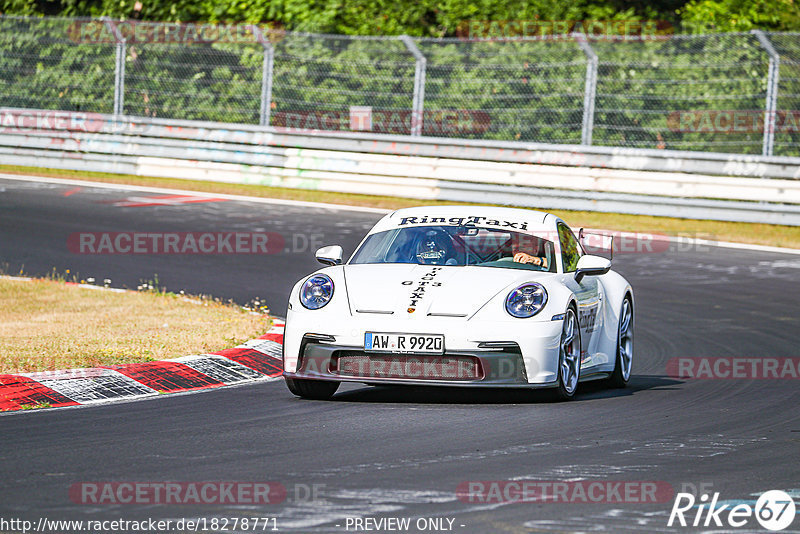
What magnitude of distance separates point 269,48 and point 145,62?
2387 millimetres

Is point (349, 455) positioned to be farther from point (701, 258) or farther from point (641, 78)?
point (641, 78)

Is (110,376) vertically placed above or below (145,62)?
below

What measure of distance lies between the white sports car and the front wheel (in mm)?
Result: 378

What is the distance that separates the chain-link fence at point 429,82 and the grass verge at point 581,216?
111cm

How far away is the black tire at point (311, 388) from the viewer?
8.47 m

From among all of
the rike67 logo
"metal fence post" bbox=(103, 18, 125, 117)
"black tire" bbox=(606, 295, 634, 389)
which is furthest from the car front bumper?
"metal fence post" bbox=(103, 18, 125, 117)

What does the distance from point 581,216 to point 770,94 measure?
10.2ft

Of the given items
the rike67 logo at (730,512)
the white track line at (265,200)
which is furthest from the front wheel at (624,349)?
the white track line at (265,200)

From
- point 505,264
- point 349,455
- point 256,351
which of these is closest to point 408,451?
point 349,455

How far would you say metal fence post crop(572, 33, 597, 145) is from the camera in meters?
19.7

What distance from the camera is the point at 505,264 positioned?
29.7 ft

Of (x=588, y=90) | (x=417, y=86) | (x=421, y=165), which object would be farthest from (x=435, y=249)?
(x=417, y=86)

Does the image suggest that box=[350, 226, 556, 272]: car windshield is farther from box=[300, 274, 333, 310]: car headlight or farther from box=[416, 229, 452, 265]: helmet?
box=[300, 274, 333, 310]: car headlight

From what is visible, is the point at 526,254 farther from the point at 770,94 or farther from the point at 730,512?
the point at 770,94
